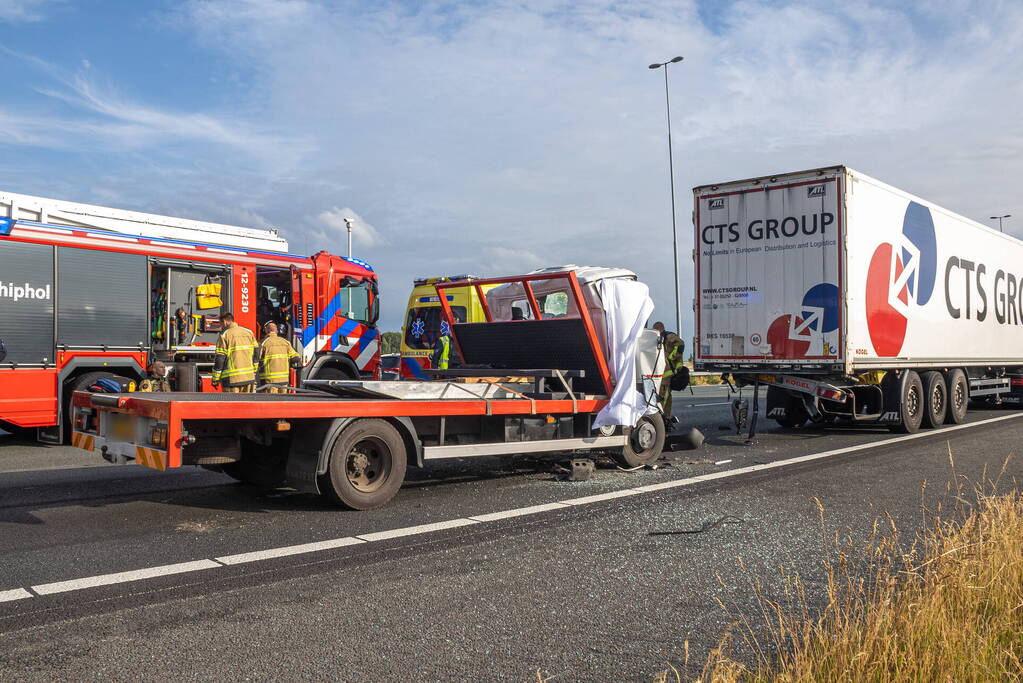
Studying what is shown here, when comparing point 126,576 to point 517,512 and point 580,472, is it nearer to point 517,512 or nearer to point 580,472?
point 517,512

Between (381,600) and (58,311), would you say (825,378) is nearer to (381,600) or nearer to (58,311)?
(381,600)

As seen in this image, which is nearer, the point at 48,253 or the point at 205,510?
the point at 205,510

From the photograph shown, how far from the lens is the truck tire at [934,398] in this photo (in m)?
12.9

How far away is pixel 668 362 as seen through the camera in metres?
10.1

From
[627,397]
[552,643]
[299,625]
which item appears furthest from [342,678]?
[627,397]

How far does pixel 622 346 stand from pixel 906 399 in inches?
245

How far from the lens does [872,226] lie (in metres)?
11.3

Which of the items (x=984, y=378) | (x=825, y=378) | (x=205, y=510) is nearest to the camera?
(x=205, y=510)

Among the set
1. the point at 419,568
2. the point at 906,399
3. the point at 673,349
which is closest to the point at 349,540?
the point at 419,568

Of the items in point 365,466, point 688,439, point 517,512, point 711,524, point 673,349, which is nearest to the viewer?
point 711,524

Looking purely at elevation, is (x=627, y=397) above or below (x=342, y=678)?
above

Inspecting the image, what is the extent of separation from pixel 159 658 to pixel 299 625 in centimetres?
63

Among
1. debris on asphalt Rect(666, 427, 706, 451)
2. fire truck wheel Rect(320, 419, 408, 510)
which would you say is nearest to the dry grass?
fire truck wheel Rect(320, 419, 408, 510)

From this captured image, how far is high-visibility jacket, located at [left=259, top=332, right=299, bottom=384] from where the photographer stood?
10414mm
